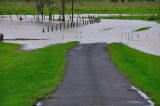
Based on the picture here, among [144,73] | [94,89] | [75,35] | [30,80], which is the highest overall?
[94,89]

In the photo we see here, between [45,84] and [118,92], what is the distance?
4.80 meters

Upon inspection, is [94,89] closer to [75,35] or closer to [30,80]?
[30,80]

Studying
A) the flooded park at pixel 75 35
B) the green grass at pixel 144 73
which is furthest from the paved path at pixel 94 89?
the flooded park at pixel 75 35

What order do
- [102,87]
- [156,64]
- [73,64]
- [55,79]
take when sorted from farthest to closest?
[156,64]
[73,64]
[55,79]
[102,87]

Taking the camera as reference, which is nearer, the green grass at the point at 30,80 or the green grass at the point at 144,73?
the green grass at the point at 30,80

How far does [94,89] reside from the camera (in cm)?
2486

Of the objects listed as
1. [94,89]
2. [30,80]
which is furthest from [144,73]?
[94,89]

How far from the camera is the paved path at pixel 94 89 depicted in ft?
70.1

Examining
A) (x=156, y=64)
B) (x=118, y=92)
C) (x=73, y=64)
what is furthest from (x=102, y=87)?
(x=156, y=64)

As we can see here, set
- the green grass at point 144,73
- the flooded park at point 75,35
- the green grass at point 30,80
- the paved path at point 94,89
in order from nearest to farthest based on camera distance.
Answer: the paved path at point 94,89
the green grass at point 30,80
the green grass at point 144,73
the flooded park at point 75,35

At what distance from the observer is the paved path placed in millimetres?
21375

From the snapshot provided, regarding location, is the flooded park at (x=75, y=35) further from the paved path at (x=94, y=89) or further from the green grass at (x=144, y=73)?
the paved path at (x=94, y=89)

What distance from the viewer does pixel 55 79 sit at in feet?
95.7

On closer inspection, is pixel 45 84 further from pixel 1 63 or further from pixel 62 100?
pixel 1 63
